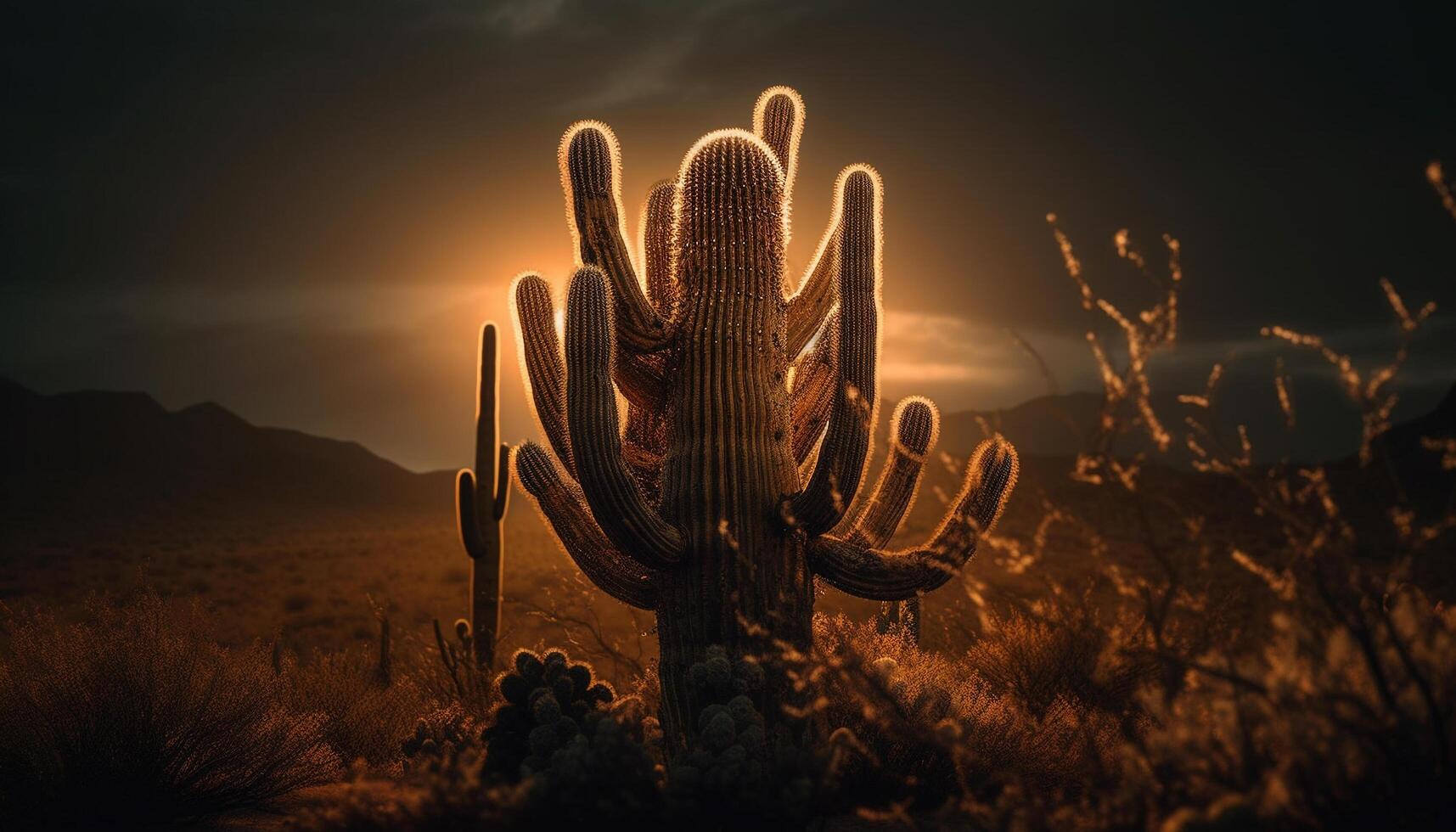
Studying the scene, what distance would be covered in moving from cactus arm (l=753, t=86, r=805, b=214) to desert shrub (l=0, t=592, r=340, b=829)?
609 cm

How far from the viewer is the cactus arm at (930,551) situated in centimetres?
850

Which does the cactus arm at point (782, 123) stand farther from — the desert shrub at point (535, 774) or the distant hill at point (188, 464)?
the distant hill at point (188, 464)

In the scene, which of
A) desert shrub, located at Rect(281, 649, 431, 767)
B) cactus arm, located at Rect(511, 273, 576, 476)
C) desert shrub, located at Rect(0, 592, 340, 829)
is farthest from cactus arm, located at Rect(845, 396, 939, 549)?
desert shrub, located at Rect(0, 592, 340, 829)

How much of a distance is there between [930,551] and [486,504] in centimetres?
654

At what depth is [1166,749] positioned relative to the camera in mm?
4195

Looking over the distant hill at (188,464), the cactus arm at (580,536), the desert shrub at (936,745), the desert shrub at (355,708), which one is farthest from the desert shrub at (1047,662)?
the distant hill at (188,464)

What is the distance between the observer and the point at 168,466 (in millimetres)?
64750

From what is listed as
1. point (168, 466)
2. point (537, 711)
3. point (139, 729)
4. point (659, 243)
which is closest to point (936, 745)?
point (537, 711)

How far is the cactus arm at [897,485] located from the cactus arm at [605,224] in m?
2.08

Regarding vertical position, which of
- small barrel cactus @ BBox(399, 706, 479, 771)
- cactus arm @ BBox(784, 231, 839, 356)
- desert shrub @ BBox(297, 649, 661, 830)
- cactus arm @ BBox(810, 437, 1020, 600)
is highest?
cactus arm @ BBox(784, 231, 839, 356)

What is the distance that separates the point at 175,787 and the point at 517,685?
2.40m

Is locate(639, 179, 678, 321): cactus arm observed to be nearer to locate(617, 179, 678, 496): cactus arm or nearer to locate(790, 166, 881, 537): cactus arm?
locate(617, 179, 678, 496): cactus arm

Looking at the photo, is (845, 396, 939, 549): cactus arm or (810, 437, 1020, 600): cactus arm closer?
(810, 437, 1020, 600): cactus arm

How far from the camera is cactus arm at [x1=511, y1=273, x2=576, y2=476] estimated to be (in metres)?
9.33
